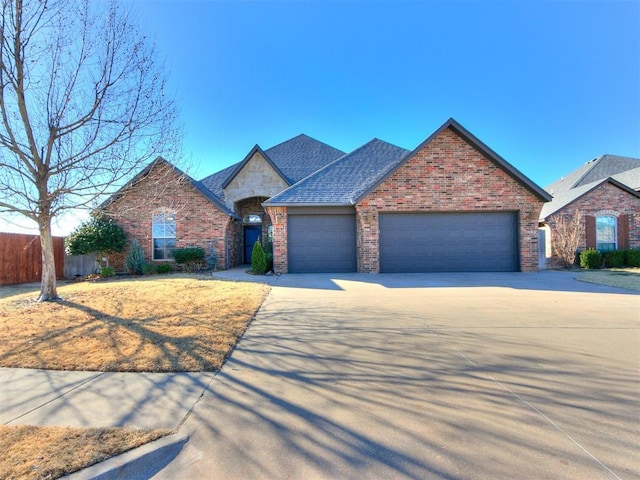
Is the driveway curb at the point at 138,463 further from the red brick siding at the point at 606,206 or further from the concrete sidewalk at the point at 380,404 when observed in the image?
the red brick siding at the point at 606,206

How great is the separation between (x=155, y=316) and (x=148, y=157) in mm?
3939

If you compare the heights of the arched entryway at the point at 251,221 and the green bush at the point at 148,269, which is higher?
the arched entryway at the point at 251,221

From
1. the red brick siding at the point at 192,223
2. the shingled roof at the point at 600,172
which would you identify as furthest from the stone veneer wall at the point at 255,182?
the shingled roof at the point at 600,172

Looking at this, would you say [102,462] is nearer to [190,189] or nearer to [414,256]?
[414,256]

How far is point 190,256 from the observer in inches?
563

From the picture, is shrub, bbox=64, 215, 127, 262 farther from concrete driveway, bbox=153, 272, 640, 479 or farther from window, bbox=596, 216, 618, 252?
window, bbox=596, 216, 618, 252

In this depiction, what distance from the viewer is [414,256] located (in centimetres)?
1299

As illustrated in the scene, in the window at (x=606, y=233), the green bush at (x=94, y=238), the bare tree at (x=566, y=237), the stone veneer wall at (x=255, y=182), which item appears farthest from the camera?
the stone veneer wall at (x=255, y=182)

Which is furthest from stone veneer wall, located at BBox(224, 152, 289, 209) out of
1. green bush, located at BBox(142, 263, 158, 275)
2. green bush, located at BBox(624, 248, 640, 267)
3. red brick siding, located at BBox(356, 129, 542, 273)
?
green bush, located at BBox(624, 248, 640, 267)

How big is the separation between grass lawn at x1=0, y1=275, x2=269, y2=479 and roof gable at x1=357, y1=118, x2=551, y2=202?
763 centimetres

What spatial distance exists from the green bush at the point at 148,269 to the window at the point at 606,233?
21937 mm

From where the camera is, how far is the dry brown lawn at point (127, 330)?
12.7 feet

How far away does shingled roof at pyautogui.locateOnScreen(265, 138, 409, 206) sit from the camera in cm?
1301

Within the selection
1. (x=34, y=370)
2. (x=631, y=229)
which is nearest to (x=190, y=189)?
(x=34, y=370)
